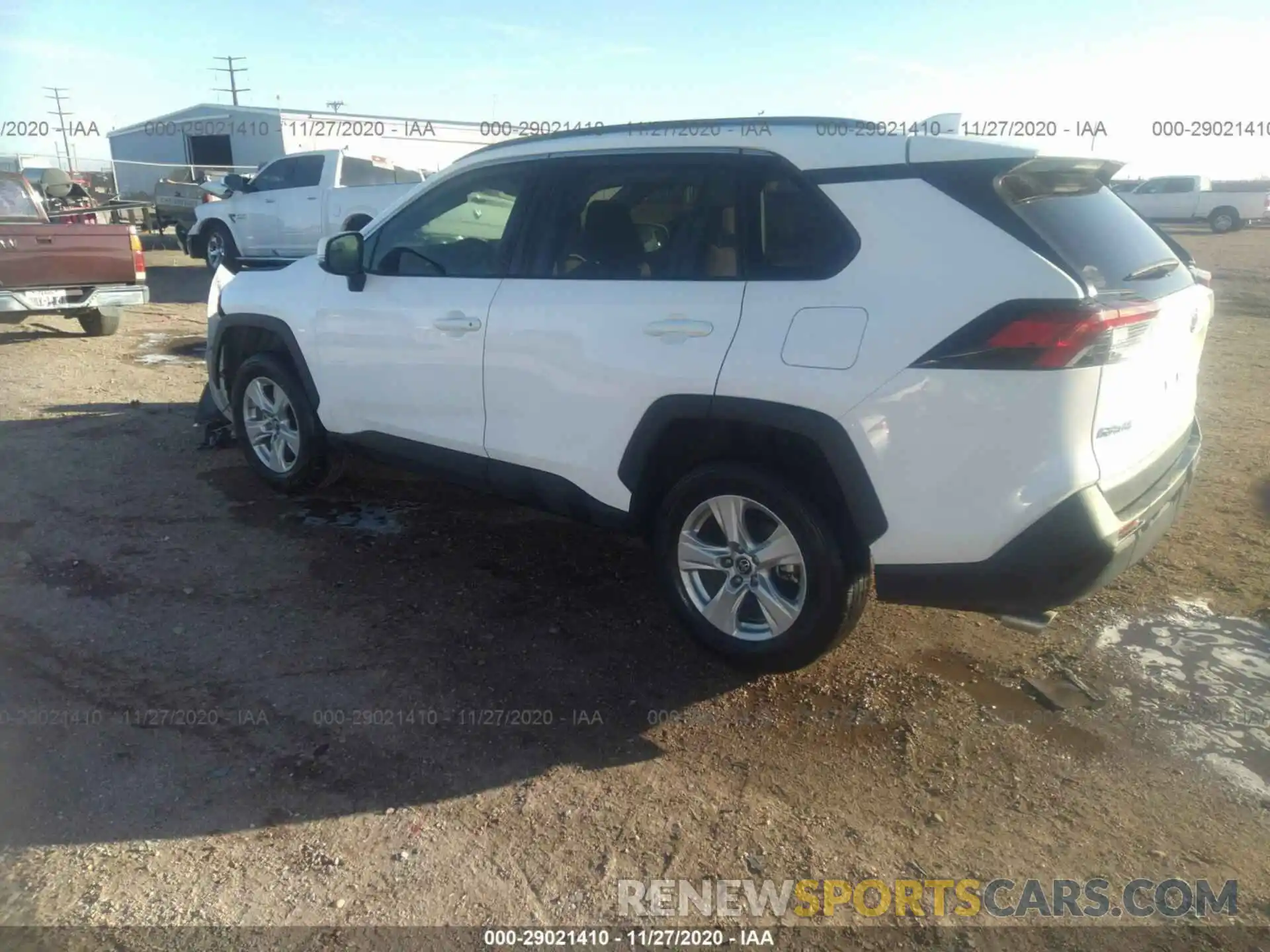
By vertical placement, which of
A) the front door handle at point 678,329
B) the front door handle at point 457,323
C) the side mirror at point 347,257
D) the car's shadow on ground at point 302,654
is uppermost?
the side mirror at point 347,257

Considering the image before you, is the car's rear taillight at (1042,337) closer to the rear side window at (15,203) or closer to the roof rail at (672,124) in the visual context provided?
the roof rail at (672,124)

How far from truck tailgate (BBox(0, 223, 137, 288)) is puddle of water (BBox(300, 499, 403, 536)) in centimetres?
617

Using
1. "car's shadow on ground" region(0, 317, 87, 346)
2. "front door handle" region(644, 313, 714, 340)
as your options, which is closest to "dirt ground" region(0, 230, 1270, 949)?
"front door handle" region(644, 313, 714, 340)

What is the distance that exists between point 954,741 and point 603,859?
4.24 ft

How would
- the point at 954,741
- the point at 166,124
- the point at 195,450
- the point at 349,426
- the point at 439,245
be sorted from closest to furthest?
the point at 954,741
the point at 439,245
the point at 349,426
the point at 195,450
the point at 166,124

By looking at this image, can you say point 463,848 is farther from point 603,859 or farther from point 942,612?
point 942,612

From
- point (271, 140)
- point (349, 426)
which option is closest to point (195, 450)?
point (349, 426)

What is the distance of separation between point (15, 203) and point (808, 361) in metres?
10.4

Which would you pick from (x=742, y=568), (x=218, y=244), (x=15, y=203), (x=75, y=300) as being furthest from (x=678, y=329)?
(x=218, y=244)

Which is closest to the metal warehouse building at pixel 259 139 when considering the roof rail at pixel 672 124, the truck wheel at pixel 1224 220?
the roof rail at pixel 672 124

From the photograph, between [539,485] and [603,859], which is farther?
[539,485]

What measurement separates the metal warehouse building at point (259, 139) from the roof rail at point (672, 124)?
11647mm

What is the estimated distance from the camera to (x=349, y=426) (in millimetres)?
4676

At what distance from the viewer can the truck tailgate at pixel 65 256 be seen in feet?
29.9
